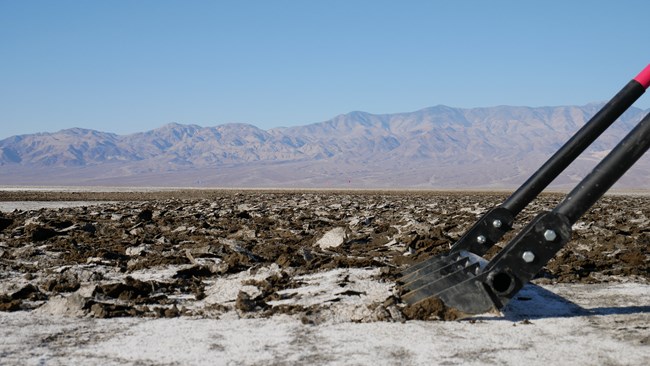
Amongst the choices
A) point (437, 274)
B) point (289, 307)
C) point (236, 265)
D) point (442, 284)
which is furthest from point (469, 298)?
point (236, 265)

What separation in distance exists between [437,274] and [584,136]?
1499 millimetres

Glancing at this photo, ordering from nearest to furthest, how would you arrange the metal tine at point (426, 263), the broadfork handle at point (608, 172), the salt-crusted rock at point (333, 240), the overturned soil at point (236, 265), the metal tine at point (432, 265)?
the broadfork handle at point (608, 172) → the overturned soil at point (236, 265) → the metal tine at point (432, 265) → the metal tine at point (426, 263) → the salt-crusted rock at point (333, 240)

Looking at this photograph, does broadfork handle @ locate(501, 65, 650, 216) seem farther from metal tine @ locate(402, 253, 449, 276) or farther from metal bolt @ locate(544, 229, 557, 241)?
metal bolt @ locate(544, 229, 557, 241)

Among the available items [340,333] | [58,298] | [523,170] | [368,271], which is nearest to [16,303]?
[58,298]

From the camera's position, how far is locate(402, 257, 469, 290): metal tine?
5094mm

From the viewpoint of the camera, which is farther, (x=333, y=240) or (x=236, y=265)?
(x=333, y=240)

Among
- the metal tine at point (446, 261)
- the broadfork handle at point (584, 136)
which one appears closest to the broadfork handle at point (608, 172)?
the broadfork handle at point (584, 136)

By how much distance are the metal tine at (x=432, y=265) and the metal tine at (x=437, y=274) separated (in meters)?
0.10

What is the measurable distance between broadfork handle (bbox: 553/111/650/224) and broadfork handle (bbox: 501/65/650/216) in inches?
38.5

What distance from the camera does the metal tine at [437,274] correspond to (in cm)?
509

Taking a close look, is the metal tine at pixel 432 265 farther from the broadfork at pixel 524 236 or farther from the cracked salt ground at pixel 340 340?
the cracked salt ground at pixel 340 340

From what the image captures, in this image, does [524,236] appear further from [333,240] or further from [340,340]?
[333,240]

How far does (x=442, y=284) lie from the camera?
15.7 ft

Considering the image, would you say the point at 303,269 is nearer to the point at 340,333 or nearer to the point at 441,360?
the point at 340,333
